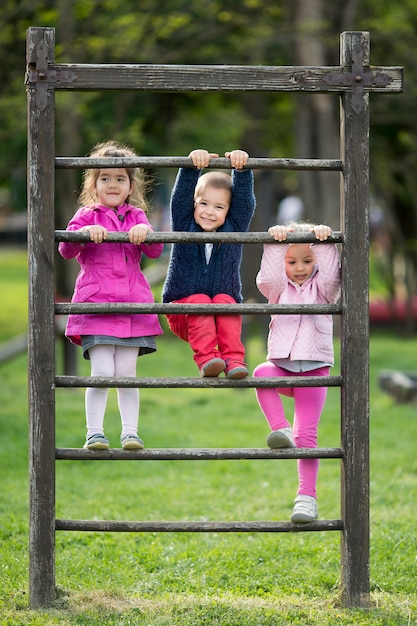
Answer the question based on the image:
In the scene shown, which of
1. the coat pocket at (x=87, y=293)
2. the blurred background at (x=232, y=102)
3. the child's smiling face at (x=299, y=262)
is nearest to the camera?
the coat pocket at (x=87, y=293)

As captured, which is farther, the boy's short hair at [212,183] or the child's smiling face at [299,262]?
the child's smiling face at [299,262]

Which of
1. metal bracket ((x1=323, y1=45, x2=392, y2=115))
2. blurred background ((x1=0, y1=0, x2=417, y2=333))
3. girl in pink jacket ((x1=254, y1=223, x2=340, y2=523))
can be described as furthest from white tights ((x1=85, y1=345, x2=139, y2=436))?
Answer: blurred background ((x1=0, y1=0, x2=417, y2=333))

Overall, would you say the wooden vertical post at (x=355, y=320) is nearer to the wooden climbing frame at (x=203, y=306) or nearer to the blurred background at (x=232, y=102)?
the wooden climbing frame at (x=203, y=306)

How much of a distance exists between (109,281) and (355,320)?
3.55 ft

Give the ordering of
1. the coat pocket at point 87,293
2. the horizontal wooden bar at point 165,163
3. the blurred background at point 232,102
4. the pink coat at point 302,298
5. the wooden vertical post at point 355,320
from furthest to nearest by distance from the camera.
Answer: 1. the blurred background at point 232,102
2. the pink coat at point 302,298
3. the coat pocket at point 87,293
4. the wooden vertical post at point 355,320
5. the horizontal wooden bar at point 165,163

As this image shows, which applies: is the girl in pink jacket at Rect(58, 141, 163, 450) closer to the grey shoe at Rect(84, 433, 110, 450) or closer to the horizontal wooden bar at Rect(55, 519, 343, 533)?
the grey shoe at Rect(84, 433, 110, 450)

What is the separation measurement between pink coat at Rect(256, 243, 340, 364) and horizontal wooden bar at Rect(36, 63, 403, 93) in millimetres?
707

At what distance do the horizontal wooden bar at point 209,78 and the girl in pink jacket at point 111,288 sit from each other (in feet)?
1.59

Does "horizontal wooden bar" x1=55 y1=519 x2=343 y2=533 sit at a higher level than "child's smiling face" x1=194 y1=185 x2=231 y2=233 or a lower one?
lower

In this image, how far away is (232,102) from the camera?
25.3 meters

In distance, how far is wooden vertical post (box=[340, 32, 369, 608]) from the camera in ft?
14.7

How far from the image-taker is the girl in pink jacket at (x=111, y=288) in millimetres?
4605

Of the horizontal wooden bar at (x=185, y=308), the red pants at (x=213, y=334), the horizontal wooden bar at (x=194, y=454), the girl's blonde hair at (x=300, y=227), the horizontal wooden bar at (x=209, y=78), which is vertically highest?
the horizontal wooden bar at (x=209, y=78)

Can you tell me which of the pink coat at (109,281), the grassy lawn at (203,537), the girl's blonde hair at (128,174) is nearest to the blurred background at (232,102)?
the grassy lawn at (203,537)
